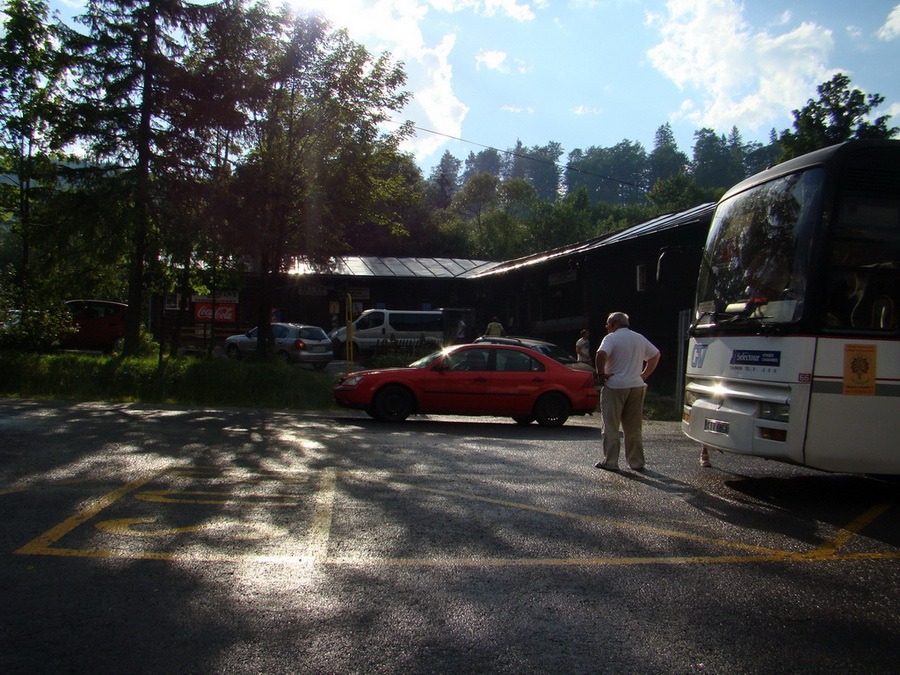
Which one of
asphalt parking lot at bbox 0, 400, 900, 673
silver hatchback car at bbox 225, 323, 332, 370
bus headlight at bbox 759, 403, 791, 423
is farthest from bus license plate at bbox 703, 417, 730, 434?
silver hatchback car at bbox 225, 323, 332, 370

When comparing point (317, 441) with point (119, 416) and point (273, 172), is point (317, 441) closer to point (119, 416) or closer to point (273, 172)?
point (119, 416)

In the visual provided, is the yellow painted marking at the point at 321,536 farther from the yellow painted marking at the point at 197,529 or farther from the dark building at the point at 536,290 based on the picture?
the dark building at the point at 536,290

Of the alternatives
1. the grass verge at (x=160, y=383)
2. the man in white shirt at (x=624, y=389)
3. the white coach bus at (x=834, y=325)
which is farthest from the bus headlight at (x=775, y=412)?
the grass verge at (x=160, y=383)

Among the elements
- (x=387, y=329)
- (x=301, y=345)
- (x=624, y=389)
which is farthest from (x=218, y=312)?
(x=624, y=389)

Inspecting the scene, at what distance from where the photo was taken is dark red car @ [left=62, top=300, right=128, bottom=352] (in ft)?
72.3

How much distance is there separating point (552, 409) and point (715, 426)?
5553 millimetres

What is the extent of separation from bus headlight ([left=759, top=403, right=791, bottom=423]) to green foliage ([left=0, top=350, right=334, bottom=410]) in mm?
9811

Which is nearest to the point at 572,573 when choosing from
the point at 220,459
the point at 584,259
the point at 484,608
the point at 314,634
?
the point at 484,608

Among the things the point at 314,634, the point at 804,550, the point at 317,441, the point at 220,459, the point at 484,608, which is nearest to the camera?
the point at 314,634

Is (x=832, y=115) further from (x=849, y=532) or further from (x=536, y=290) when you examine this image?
(x=849, y=532)

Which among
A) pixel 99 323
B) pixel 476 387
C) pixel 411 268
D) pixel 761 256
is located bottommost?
pixel 476 387

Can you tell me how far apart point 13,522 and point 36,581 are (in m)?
1.36

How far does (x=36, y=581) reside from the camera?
4.05m

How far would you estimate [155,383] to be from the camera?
14812mm
